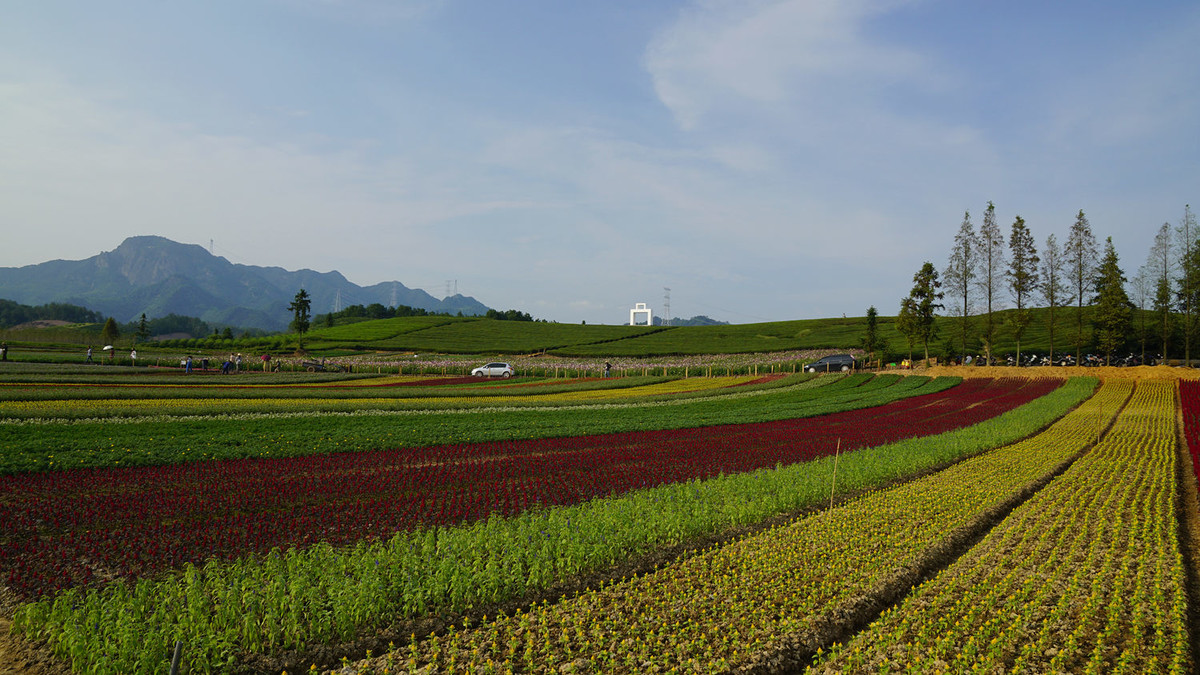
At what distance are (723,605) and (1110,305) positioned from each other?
71180mm

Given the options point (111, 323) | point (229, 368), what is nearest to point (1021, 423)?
point (229, 368)

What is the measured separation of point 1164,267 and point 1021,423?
175 feet

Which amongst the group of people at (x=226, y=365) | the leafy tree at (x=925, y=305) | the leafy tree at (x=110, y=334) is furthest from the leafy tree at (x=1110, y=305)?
the leafy tree at (x=110, y=334)

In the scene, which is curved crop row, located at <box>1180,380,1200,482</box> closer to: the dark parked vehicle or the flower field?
the flower field

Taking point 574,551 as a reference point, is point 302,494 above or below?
below

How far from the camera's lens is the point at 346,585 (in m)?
7.70

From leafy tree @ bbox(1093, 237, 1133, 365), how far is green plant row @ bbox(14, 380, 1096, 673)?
65437 mm

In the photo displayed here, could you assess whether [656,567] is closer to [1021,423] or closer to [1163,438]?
[1021,423]

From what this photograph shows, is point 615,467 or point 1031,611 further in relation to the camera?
point 615,467

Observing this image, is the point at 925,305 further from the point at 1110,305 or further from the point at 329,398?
the point at 329,398

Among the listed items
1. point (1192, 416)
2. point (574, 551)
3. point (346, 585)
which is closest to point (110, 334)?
point (346, 585)

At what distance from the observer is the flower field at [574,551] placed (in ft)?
22.8

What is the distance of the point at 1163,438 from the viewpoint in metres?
24.5

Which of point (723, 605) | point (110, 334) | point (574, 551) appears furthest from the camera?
point (110, 334)
